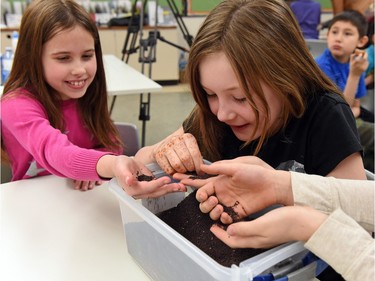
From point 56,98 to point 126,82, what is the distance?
0.57 meters

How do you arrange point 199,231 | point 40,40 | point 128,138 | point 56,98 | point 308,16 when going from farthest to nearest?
point 308,16 → point 128,138 → point 56,98 → point 40,40 → point 199,231

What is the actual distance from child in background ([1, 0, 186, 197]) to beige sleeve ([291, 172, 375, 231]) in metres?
0.46

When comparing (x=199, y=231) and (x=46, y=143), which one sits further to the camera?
(x=46, y=143)

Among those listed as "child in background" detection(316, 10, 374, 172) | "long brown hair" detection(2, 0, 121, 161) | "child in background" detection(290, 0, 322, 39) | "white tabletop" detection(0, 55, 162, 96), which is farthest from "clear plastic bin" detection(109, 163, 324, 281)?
"child in background" detection(290, 0, 322, 39)

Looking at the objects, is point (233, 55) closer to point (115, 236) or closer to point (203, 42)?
point (203, 42)

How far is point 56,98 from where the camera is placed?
4.07 feet

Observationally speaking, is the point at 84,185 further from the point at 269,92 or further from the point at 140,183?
the point at 269,92

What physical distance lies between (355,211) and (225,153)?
17.0 inches

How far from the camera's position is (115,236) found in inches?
30.3

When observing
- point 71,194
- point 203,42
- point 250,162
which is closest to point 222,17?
point 203,42

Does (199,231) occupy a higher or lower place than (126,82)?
higher

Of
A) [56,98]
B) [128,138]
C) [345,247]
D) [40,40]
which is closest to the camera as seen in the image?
[345,247]

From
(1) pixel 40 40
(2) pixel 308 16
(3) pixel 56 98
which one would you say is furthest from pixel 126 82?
(2) pixel 308 16

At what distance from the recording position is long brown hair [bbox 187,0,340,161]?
71cm
